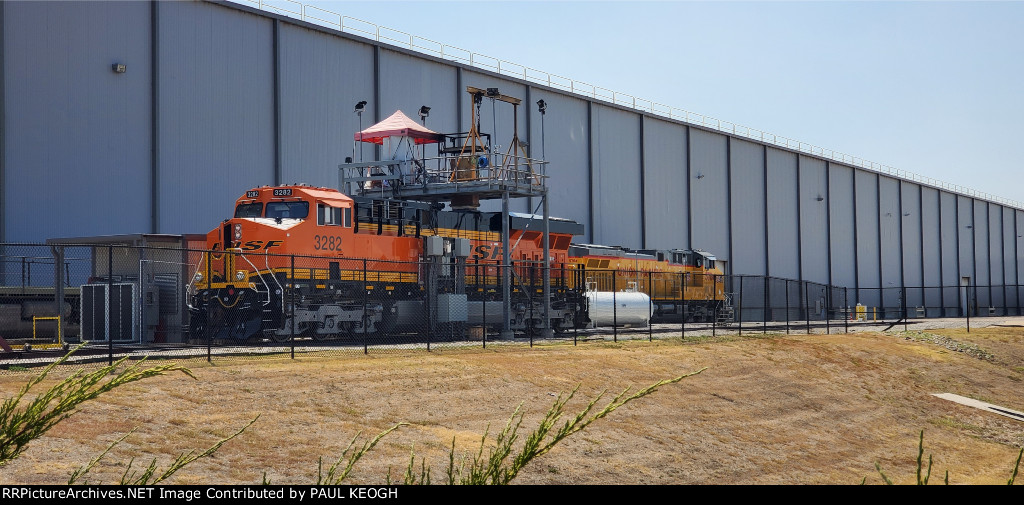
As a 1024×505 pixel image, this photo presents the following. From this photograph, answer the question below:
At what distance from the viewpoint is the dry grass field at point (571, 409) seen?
13.1 metres

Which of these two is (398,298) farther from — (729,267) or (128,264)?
(729,267)

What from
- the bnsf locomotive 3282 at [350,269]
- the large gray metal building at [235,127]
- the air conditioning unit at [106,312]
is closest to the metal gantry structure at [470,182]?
the bnsf locomotive 3282 at [350,269]

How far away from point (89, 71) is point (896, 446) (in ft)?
88.4

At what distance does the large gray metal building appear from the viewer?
102ft

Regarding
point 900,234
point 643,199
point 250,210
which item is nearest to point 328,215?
point 250,210

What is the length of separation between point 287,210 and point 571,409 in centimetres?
1175

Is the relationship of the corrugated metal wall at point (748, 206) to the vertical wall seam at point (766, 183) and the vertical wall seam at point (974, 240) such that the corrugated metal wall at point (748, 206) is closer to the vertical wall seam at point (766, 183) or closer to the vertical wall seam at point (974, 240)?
the vertical wall seam at point (766, 183)

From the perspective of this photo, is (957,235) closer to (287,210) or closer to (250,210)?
(287,210)

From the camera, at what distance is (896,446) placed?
2022cm

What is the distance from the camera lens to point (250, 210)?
27.5 metres

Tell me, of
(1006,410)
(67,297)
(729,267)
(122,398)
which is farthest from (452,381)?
(729,267)

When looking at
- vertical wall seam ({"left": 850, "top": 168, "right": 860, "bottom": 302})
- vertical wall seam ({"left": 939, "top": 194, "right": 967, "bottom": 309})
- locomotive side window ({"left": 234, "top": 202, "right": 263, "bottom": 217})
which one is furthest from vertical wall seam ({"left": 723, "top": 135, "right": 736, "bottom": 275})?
locomotive side window ({"left": 234, "top": 202, "right": 263, "bottom": 217})

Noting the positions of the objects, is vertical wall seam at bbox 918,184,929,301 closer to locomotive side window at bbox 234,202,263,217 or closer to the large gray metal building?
the large gray metal building

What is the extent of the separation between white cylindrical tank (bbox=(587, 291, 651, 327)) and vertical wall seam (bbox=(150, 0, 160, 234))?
15.5m
